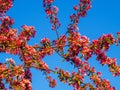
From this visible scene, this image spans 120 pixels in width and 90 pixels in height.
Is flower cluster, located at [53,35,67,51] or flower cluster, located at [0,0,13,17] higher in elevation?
flower cluster, located at [0,0,13,17]

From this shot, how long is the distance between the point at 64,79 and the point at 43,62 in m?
1.33

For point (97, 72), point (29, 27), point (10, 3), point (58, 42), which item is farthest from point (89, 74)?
point (10, 3)

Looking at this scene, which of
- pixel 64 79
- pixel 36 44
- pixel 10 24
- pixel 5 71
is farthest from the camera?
pixel 10 24

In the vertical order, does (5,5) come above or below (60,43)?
above

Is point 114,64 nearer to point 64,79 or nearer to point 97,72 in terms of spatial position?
point 97,72

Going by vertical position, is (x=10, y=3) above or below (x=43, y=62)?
above

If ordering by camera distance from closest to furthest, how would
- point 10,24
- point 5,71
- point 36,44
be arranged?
point 5,71 < point 36,44 < point 10,24

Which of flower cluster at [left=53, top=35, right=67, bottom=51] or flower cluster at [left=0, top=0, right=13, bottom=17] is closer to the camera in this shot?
flower cluster at [left=53, top=35, right=67, bottom=51]

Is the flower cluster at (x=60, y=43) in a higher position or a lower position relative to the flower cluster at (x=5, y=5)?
lower

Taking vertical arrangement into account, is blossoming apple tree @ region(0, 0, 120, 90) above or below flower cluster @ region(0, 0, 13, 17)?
below

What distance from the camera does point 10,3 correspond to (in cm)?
1969

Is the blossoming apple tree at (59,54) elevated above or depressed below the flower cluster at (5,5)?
below

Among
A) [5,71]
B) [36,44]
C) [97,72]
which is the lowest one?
[5,71]

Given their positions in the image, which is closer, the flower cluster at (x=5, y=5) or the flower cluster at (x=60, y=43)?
the flower cluster at (x=60, y=43)
